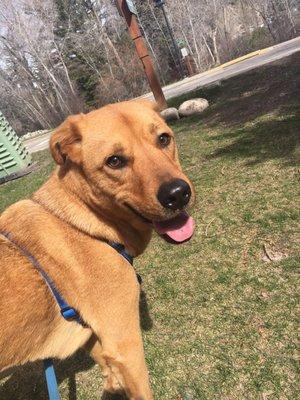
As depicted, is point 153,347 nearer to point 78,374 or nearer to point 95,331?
point 78,374

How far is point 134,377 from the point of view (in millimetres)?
2518

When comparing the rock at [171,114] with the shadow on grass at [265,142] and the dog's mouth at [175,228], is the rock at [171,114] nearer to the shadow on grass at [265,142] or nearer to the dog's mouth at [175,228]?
→ the shadow on grass at [265,142]

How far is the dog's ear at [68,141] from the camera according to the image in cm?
259

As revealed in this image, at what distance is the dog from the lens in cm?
234

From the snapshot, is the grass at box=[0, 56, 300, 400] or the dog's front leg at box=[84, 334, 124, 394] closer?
the grass at box=[0, 56, 300, 400]

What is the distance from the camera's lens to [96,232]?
2549 mm

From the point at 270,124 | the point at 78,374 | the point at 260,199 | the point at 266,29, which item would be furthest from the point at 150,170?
the point at 266,29

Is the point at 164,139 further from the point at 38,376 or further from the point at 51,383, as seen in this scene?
the point at 38,376

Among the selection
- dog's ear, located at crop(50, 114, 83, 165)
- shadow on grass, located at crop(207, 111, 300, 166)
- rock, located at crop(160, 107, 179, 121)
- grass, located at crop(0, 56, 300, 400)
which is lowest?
rock, located at crop(160, 107, 179, 121)

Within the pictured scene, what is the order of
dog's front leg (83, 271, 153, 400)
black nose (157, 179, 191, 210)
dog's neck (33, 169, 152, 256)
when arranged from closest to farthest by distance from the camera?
black nose (157, 179, 191, 210)
dog's front leg (83, 271, 153, 400)
dog's neck (33, 169, 152, 256)

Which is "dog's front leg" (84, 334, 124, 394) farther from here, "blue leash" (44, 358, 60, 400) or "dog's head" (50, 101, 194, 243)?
"dog's head" (50, 101, 194, 243)

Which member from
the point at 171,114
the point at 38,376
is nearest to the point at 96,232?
the point at 38,376

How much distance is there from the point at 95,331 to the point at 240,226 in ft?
7.95

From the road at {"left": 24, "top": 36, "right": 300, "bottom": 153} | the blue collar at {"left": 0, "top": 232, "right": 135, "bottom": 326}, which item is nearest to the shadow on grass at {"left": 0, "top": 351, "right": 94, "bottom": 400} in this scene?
the blue collar at {"left": 0, "top": 232, "right": 135, "bottom": 326}
